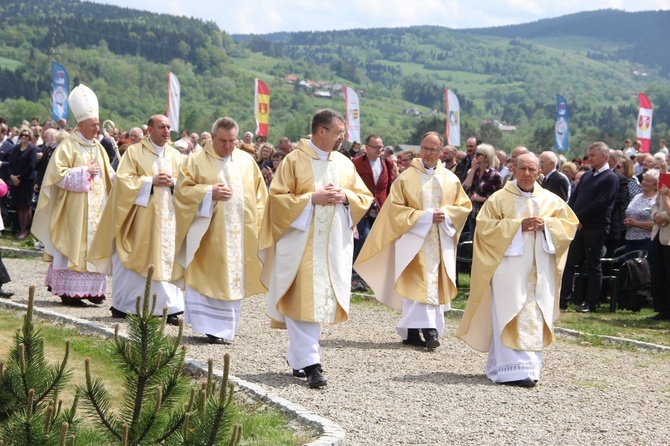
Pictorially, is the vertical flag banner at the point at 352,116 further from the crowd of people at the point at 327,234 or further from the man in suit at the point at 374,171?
the crowd of people at the point at 327,234

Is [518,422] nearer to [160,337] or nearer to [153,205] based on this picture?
[160,337]

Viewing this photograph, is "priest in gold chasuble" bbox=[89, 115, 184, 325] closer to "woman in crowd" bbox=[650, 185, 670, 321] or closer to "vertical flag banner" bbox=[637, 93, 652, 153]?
"woman in crowd" bbox=[650, 185, 670, 321]

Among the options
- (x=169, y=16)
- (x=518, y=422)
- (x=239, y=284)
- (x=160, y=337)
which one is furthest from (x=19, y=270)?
(x=169, y=16)

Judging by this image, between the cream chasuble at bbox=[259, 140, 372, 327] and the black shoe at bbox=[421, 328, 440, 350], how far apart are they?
6.43 feet

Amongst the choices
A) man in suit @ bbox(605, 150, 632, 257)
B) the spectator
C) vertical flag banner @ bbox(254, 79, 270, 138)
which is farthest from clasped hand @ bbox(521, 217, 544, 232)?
vertical flag banner @ bbox(254, 79, 270, 138)

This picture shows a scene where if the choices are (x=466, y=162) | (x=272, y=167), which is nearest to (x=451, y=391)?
(x=466, y=162)

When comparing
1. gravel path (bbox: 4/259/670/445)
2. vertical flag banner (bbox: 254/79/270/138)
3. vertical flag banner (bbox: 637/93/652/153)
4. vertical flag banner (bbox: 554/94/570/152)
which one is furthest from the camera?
vertical flag banner (bbox: 554/94/570/152)

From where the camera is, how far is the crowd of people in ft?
29.5

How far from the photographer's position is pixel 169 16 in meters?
178

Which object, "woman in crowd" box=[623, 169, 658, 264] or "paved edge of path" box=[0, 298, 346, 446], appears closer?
"paved edge of path" box=[0, 298, 346, 446]

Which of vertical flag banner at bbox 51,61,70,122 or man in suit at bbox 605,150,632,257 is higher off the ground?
vertical flag banner at bbox 51,61,70,122

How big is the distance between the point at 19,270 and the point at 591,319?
7.74m

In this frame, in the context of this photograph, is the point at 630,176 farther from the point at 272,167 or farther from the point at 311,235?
the point at 311,235

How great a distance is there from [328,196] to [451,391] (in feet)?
5.94
